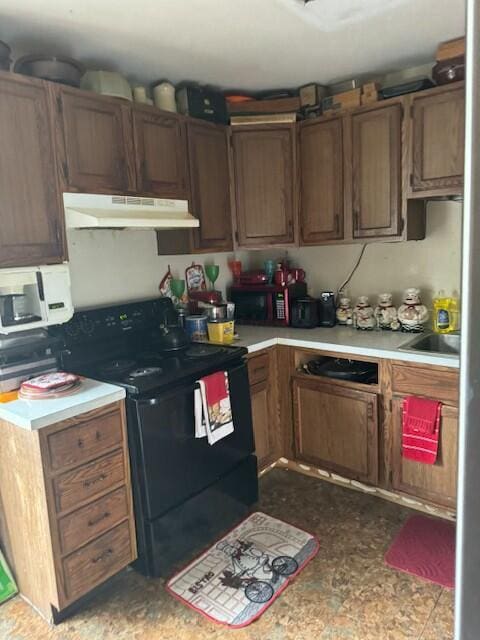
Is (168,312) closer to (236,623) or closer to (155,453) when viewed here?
(155,453)

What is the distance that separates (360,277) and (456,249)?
0.61 meters

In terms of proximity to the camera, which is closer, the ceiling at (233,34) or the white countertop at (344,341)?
the ceiling at (233,34)

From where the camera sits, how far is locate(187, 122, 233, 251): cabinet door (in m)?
2.69

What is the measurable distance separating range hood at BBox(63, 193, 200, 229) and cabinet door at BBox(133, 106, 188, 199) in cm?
9

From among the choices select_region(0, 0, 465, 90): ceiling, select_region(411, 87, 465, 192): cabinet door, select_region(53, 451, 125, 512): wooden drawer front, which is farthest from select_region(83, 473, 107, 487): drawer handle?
select_region(411, 87, 465, 192): cabinet door

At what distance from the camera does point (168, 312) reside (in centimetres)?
277

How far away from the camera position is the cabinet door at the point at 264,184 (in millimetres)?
2861

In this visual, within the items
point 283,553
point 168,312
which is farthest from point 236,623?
point 168,312

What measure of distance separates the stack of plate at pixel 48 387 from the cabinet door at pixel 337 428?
1375 millimetres

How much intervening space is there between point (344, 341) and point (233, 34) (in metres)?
1.62

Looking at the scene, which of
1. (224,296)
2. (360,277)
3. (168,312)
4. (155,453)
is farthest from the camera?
(224,296)

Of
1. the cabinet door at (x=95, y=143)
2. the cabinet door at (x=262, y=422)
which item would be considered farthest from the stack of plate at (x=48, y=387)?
the cabinet door at (x=262, y=422)

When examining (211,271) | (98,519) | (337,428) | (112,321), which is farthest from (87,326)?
(337,428)

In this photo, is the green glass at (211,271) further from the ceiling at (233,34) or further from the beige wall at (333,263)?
the ceiling at (233,34)
